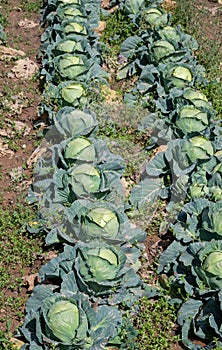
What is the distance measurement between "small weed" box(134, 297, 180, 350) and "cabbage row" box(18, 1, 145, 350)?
147 millimetres

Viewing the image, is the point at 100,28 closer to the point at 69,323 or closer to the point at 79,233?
the point at 79,233

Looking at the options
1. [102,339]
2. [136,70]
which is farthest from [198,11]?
[102,339]

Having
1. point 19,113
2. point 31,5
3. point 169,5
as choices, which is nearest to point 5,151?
point 19,113

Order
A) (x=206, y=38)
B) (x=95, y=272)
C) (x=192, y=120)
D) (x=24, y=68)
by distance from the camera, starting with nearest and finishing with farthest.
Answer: (x=95, y=272)
(x=192, y=120)
(x=24, y=68)
(x=206, y=38)

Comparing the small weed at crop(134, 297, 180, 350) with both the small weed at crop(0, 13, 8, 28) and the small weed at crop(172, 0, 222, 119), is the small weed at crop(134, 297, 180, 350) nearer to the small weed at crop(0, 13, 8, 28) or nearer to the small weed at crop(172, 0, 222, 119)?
the small weed at crop(172, 0, 222, 119)

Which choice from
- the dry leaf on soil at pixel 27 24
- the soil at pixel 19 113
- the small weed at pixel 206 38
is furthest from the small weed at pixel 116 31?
the dry leaf on soil at pixel 27 24

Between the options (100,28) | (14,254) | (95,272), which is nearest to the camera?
(95,272)

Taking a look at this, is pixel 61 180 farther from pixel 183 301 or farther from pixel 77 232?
pixel 183 301

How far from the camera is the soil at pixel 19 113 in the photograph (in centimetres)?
742

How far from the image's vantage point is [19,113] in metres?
8.98

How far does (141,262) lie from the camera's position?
21.5ft

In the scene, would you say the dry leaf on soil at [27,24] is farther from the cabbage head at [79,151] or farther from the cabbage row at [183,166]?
the cabbage head at [79,151]

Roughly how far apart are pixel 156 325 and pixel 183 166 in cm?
222

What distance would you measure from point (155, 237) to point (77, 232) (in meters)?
1.15
